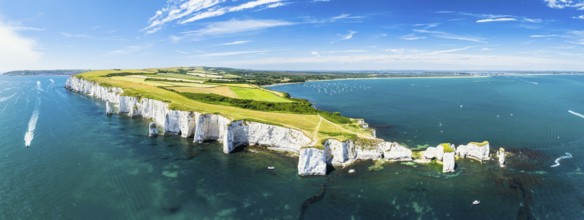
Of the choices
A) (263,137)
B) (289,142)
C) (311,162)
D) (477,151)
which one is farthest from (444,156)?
(263,137)

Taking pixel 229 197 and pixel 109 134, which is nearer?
pixel 229 197

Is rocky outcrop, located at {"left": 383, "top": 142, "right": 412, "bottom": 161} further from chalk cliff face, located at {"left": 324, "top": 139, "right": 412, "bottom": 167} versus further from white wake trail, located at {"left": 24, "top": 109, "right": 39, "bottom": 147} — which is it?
white wake trail, located at {"left": 24, "top": 109, "right": 39, "bottom": 147}

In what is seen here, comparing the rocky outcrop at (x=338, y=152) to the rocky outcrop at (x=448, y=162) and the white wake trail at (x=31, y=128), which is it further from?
the white wake trail at (x=31, y=128)

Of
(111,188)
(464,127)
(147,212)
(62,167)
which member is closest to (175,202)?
(147,212)

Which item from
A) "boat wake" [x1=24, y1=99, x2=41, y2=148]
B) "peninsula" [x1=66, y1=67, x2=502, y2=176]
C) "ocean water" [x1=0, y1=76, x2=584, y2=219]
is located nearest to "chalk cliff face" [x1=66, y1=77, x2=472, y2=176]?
Result: "peninsula" [x1=66, y1=67, x2=502, y2=176]

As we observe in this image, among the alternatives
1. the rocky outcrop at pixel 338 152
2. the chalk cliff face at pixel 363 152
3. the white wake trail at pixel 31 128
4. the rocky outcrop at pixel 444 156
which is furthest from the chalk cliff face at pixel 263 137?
the white wake trail at pixel 31 128

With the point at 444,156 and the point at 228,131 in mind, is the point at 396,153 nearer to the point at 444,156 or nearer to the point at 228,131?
the point at 444,156

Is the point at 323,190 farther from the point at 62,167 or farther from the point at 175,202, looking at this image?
the point at 62,167
